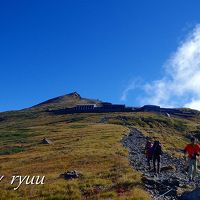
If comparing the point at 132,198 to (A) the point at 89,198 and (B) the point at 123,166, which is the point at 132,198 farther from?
(B) the point at 123,166

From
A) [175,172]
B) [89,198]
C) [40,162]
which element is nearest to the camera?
[89,198]

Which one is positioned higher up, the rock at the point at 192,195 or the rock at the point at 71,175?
the rock at the point at 71,175

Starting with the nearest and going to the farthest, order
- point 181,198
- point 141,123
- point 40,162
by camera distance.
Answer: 1. point 181,198
2. point 40,162
3. point 141,123

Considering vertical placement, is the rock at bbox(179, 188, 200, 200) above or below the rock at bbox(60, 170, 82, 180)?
below

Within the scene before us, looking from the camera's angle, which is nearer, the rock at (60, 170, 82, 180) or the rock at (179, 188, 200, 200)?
the rock at (179, 188, 200, 200)

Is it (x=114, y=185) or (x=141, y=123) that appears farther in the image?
(x=141, y=123)

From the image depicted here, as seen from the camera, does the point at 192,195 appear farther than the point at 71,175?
No

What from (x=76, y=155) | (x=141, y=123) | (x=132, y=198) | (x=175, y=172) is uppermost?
(x=141, y=123)

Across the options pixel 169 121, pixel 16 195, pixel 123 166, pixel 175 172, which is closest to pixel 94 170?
pixel 123 166

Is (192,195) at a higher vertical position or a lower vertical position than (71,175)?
lower

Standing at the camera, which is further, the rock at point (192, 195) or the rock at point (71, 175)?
the rock at point (71, 175)

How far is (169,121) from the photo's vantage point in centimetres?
17138

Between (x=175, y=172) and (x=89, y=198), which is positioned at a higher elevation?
(x=175, y=172)

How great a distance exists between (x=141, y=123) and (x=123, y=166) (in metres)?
116
